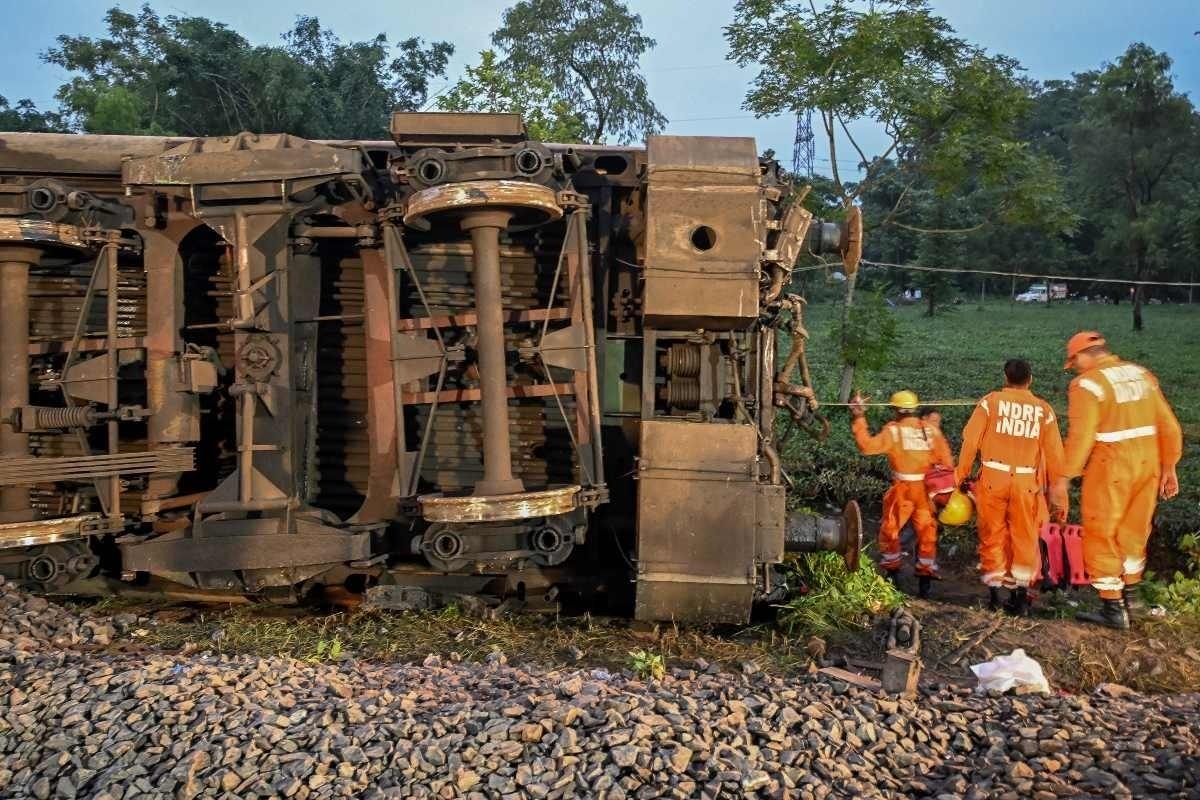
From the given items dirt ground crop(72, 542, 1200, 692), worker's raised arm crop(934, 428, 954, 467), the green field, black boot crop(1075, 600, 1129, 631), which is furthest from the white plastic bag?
the green field

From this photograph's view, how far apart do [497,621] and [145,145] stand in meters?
3.90

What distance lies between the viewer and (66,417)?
5562 millimetres

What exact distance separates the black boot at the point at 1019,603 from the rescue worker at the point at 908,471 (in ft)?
1.89

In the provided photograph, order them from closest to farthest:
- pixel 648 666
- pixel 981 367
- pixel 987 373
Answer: pixel 648 666 < pixel 987 373 < pixel 981 367

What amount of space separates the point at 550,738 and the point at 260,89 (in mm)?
20597

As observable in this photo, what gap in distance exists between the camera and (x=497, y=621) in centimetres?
557

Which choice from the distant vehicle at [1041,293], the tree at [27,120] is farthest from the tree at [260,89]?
the distant vehicle at [1041,293]

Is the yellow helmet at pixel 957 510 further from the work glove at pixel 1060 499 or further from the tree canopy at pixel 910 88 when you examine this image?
the tree canopy at pixel 910 88

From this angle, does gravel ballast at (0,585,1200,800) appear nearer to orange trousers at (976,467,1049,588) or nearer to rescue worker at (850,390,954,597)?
orange trousers at (976,467,1049,588)

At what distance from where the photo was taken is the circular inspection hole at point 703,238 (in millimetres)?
5281

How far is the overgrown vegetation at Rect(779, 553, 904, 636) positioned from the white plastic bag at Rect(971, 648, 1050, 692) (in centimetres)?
87

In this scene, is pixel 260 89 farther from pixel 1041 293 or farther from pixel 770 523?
pixel 1041 293

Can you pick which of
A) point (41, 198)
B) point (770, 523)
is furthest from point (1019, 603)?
point (41, 198)

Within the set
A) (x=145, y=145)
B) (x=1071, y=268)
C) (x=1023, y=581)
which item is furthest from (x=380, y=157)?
(x=1071, y=268)
